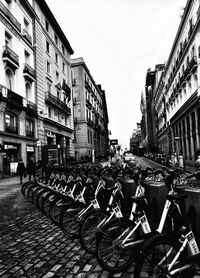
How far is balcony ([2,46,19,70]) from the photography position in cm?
2108

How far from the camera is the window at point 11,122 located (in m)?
21.0

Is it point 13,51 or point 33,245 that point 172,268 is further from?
point 13,51

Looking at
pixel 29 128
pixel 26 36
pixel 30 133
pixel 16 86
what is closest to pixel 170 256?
pixel 16 86

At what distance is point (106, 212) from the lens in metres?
4.34


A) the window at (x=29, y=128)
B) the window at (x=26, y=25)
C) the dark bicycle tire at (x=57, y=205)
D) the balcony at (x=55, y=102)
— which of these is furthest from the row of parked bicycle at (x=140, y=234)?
the window at (x=26, y=25)

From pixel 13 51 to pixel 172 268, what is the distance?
24219 millimetres

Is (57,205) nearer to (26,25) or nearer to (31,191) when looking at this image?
(31,191)

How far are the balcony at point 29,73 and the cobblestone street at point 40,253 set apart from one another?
2091cm

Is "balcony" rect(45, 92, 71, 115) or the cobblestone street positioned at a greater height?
"balcony" rect(45, 92, 71, 115)

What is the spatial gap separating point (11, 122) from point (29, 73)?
21.0 feet

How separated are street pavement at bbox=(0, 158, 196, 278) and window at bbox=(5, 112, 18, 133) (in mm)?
15950

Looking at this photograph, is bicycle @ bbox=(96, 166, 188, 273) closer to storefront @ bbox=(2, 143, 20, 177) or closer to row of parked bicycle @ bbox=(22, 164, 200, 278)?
row of parked bicycle @ bbox=(22, 164, 200, 278)

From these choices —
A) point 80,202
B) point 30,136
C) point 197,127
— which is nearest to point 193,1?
point 197,127

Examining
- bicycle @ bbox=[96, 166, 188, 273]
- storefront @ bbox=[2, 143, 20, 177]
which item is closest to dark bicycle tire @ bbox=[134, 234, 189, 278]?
bicycle @ bbox=[96, 166, 188, 273]
